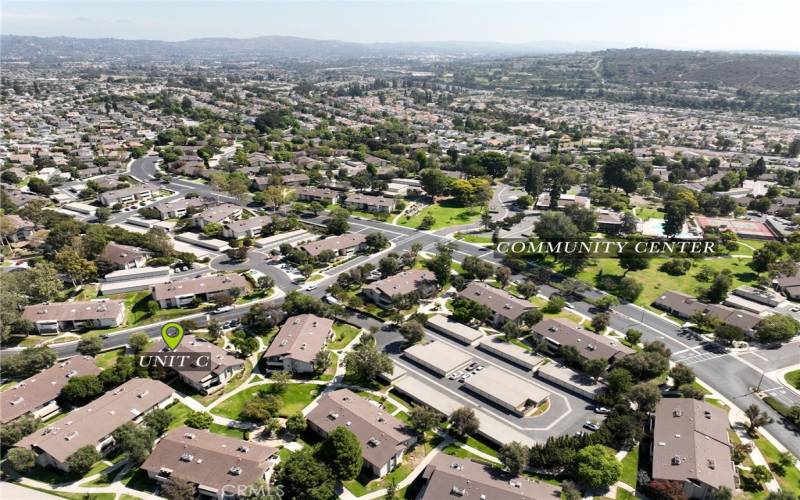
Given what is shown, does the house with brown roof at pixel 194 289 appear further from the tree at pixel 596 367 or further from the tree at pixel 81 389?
the tree at pixel 596 367

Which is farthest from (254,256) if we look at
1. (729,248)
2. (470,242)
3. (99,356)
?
(729,248)

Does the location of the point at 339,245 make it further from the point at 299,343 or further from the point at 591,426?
the point at 591,426

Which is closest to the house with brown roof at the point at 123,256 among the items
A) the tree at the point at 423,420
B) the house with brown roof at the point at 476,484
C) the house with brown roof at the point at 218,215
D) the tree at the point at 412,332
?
the house with brown roof at the point at 218,215

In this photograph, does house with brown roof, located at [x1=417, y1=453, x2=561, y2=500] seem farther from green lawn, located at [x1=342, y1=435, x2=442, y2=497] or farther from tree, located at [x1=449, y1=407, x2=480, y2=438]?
tree, located at [x1=449, y1=407, x2=480, y2=438]

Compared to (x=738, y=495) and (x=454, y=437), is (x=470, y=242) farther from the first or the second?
(x=738, y=495)

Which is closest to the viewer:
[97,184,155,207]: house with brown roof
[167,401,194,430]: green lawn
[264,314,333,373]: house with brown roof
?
[167,401,194,430]: green lawn

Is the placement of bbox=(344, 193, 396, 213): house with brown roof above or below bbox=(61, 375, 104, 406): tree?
above

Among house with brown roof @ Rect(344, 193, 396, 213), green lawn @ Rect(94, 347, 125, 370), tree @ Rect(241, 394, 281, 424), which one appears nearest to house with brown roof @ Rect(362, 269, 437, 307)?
tree @ Rect(241, 394, 281, 424)
